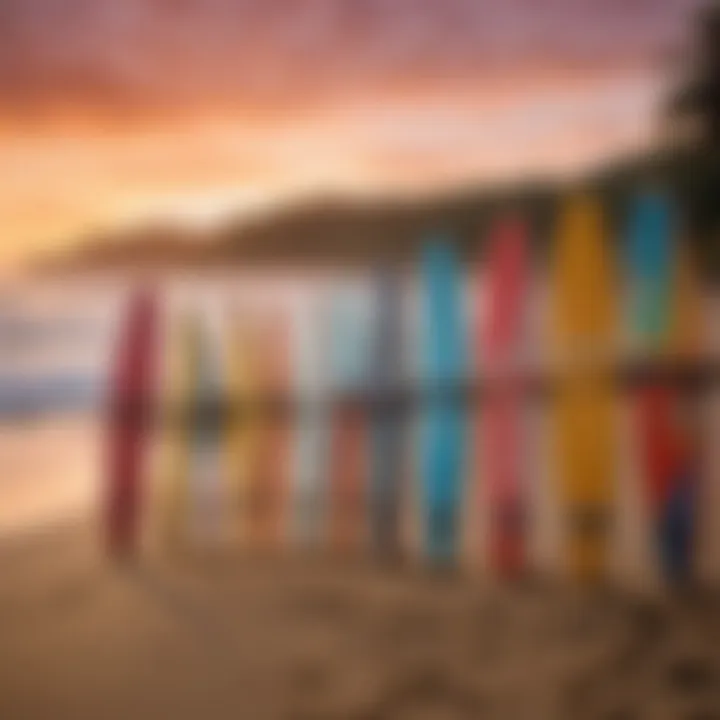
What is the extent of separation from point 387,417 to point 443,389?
0.06 meters

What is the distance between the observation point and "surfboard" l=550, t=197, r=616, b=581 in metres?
1.32

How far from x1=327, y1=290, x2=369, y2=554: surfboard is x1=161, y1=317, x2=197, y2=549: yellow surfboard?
14 centimetres

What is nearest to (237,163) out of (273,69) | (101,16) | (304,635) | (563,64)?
(273,69)

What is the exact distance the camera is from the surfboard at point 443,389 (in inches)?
52.8

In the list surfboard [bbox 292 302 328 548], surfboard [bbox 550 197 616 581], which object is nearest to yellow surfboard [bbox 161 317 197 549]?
surfboard [bbox 292 302 328 548]

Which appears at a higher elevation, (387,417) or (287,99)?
(287,99)

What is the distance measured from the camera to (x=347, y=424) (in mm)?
1354

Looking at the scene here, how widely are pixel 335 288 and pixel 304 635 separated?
34cm

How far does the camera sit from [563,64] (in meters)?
1.35

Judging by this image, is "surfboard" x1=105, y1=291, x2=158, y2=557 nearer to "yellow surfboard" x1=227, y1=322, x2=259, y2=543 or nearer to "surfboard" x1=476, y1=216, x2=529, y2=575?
"yellow surfboard" x1=227, y1=322, x2=259, y2=543

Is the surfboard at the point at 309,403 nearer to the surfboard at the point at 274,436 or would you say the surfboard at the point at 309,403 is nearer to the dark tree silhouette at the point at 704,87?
the surfboard at the point at 274,436

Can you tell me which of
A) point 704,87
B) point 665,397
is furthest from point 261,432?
point 704,87

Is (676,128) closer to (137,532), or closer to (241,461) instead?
(241,461)

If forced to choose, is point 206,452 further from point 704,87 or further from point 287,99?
point 704,87
